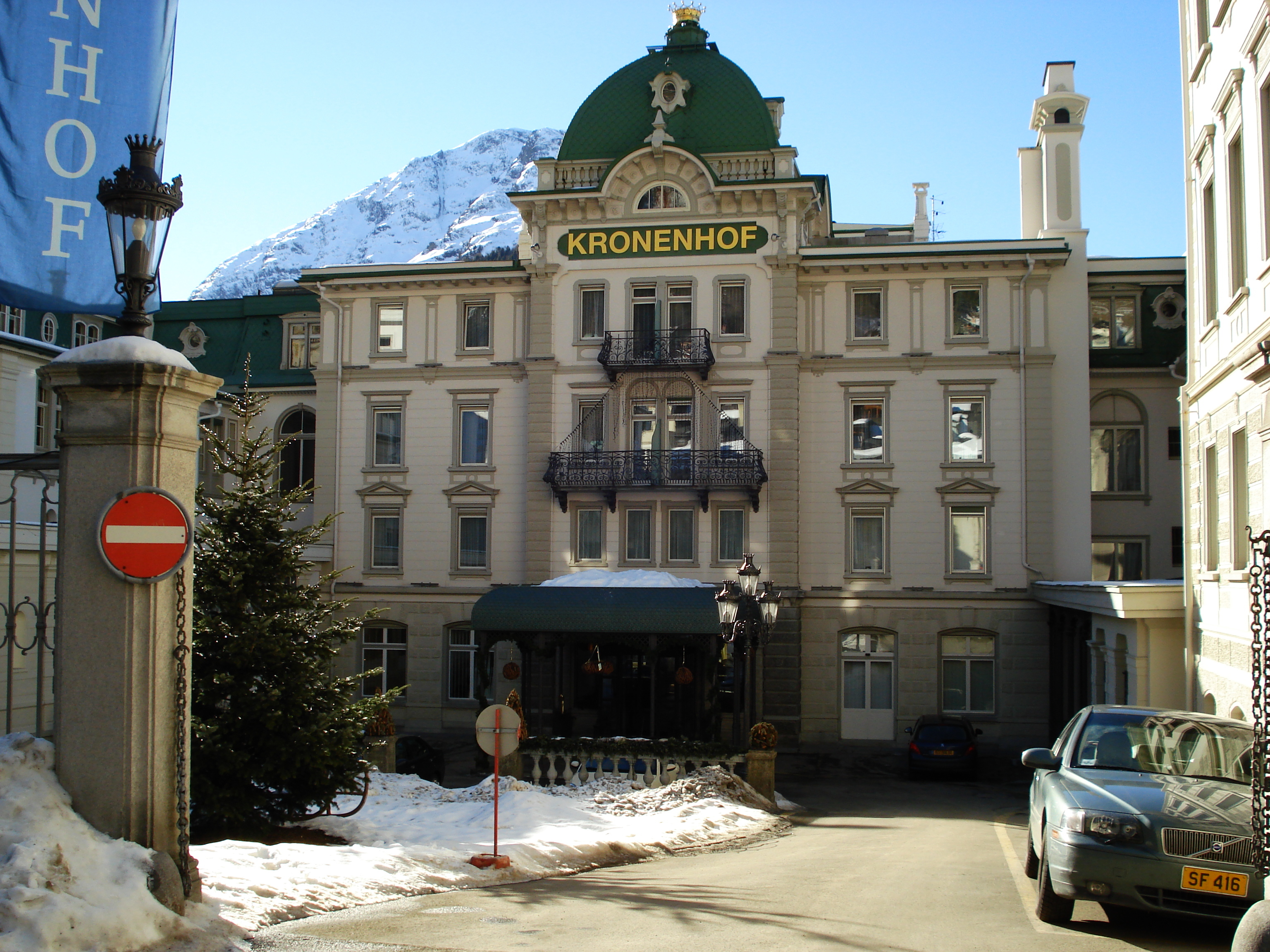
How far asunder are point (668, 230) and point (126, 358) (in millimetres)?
26357

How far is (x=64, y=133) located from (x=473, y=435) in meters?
24.3

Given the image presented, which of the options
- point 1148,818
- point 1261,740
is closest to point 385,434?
point 1148,818

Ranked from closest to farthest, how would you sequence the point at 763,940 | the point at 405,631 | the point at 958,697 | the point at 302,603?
the point at 763,940
the point at 302,603
the point at 958,697
the point at 405,631

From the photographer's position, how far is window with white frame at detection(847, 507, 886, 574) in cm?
3225

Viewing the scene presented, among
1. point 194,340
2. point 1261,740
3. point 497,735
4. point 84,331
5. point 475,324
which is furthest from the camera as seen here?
point 194,340

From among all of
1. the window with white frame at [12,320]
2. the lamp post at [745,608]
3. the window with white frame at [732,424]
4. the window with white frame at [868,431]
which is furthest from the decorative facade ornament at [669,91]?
the window with white frame at [12,320]

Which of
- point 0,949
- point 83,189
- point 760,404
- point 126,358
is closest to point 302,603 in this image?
point 83,189

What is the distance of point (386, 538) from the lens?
34906 mm

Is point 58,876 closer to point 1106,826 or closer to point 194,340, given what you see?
point 1106,826

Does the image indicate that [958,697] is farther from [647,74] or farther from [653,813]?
[647,74]

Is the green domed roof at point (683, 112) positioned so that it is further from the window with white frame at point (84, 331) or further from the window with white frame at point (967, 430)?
the window with white frame at point (84, 331)

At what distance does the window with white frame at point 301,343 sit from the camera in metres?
37.8

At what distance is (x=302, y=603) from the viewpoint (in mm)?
15078

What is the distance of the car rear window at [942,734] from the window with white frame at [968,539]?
18.5 feet
